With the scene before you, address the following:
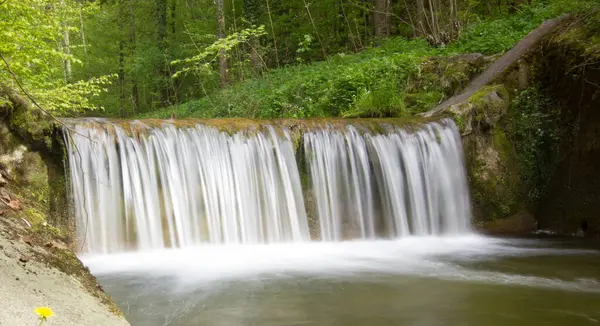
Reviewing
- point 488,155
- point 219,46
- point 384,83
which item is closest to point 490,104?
point 488,155

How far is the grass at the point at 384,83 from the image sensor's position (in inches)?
433

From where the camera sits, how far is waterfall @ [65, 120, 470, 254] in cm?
733

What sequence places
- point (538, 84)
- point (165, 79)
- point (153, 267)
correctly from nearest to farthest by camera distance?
point (153, 267) < point (538, 84) < point (165, 79)

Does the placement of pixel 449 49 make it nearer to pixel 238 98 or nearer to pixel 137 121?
pixel 238 98

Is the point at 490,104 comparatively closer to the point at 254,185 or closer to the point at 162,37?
the point at 254,185

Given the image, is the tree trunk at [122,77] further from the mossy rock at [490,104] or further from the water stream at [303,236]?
the mossy rock at [490,104]

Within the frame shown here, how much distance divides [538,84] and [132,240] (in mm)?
7724

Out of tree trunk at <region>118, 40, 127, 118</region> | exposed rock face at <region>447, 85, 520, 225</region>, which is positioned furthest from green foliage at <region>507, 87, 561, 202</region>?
tree trunk at <region>118, 40, 127, 118</region>

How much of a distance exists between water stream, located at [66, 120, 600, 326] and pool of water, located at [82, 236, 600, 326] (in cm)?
3

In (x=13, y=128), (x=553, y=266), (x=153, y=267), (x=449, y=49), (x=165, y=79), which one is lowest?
(x=553, y=266)

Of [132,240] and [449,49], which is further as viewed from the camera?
[449,49]

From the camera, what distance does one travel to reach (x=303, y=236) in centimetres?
834

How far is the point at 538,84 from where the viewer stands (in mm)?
9531

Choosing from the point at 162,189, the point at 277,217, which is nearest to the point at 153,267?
the point at 162,189
